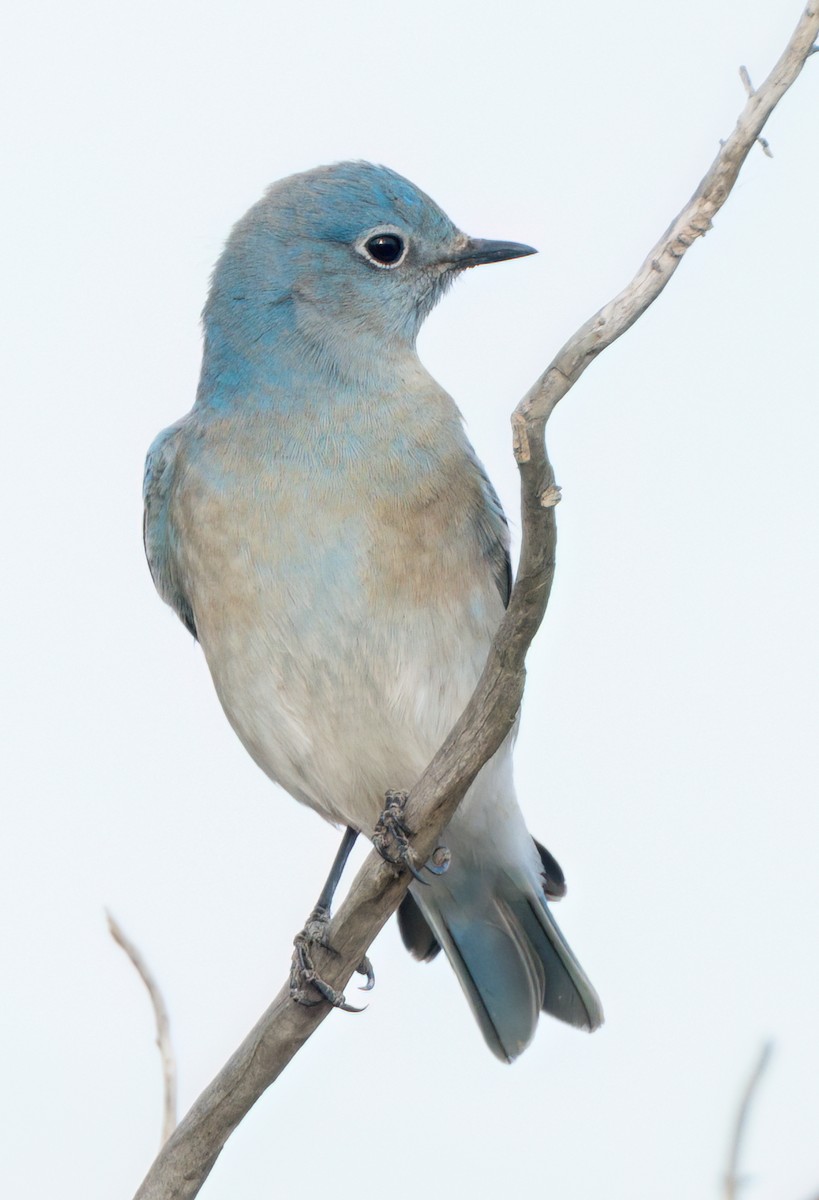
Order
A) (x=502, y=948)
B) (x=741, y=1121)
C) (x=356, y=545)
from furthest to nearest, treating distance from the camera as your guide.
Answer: (x=502, y=948), (x=356, y=545), (x=741, y=1121)

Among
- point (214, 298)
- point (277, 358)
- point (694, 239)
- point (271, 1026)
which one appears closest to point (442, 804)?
point (271, 1026)

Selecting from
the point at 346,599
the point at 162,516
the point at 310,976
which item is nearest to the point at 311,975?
the point at 310,976

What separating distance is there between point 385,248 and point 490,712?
3270 mm

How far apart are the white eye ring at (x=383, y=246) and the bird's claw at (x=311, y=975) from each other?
323 cm

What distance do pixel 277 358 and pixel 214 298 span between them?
737mm

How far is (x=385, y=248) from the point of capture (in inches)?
300

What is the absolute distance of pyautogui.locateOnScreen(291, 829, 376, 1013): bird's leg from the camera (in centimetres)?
614

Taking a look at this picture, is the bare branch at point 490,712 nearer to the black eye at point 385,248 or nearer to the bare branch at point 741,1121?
the bare branch at point 741,1121

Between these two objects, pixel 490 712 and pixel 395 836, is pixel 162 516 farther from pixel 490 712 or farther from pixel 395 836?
pixel 490 712

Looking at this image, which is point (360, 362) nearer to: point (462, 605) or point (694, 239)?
point (462, 605)

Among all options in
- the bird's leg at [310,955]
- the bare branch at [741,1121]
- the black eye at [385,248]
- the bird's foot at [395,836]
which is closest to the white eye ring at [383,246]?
the black eye at [385,248]

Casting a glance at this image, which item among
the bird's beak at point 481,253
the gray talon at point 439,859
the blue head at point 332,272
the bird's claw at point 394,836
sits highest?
the bird's beak at point 481,253

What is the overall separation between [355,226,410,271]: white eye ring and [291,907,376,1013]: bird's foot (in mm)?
3235

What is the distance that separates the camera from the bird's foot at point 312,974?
612 cm
